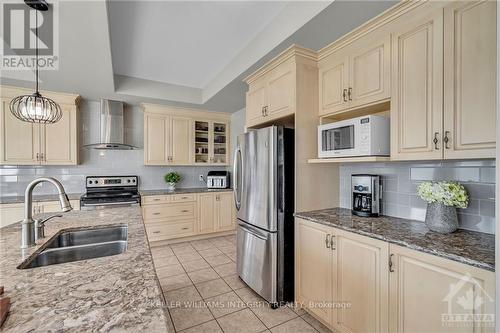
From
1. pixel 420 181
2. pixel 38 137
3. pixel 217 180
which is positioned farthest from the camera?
pixel 217 180

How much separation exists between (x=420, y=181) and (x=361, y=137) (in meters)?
0.61

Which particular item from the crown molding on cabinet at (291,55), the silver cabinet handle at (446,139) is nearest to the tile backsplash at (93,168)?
the crown molding on cabinet at (291,55)

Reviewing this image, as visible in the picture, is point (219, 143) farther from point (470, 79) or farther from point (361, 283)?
point (470, 79)

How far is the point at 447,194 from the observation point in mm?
1439

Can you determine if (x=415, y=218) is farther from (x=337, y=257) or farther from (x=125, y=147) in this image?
(x=125, y=147)

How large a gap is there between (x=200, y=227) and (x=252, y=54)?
9.89 ft

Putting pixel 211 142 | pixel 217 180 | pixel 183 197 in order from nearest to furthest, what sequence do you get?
1. pixel 183 197
2. pixel 217 180
3. pixel 211 142

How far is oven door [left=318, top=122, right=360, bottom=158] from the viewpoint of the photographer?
5.94ft

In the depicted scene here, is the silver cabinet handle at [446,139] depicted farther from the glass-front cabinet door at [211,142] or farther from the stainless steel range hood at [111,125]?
the stainless steel range hood at [111,125]

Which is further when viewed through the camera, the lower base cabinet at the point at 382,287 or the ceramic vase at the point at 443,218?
the ceramic vase at the point at 443,218

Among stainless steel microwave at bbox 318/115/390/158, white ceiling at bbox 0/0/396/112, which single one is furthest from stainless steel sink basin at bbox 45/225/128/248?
stainless steel microwave at bbox 318/115/390/158

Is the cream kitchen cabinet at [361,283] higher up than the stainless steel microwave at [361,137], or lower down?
lower down

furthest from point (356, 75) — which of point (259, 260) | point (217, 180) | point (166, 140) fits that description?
point (166, 140)

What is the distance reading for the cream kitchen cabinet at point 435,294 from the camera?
1.08 m
